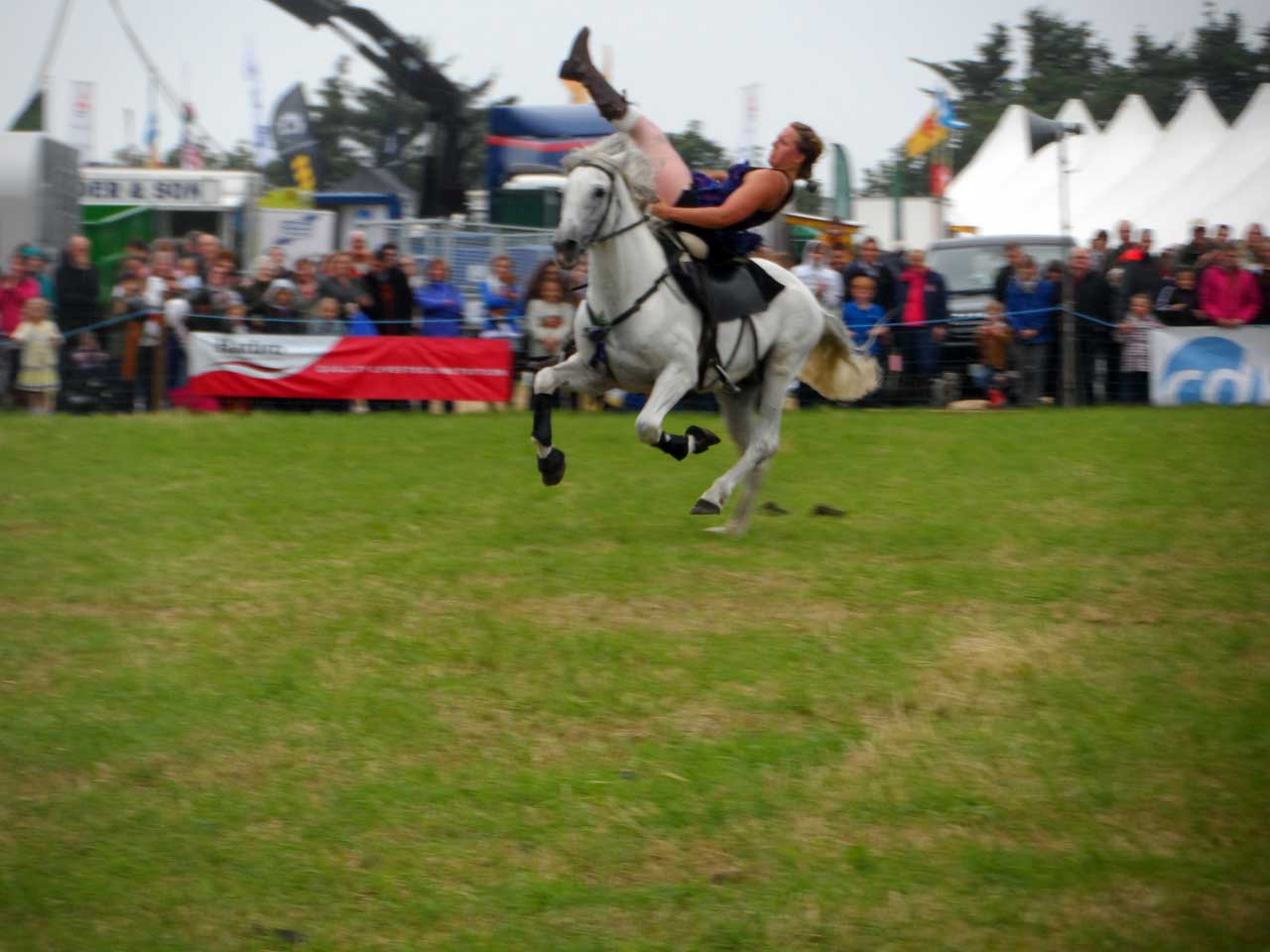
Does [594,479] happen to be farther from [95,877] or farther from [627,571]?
[95,877]

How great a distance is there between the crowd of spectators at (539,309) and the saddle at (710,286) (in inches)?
251

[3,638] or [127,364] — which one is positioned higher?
[127,364]

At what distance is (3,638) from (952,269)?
14.2 m

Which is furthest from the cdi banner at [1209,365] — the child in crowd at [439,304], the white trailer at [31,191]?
the white trailer at [31,191]

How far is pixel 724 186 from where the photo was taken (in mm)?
9320

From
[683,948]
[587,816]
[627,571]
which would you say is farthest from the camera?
[627,571]

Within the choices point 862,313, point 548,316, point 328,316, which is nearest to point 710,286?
point 548,316

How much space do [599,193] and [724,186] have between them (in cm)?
114

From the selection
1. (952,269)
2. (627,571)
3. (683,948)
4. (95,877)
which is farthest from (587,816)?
(952,269)

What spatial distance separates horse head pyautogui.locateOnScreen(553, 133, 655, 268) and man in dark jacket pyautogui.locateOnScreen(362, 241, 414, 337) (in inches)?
324

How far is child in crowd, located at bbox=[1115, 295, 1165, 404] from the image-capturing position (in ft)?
54.6

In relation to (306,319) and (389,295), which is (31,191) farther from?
(389,295)

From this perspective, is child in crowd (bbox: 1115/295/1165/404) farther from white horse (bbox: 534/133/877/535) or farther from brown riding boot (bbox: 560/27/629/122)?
brown riding boot (bbox: 560/27/629/122)

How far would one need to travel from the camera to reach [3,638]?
7.06 metres
